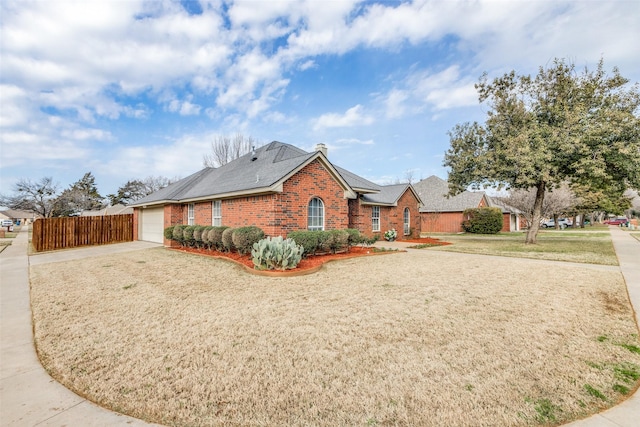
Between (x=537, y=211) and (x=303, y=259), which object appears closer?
(x=303, y=259)

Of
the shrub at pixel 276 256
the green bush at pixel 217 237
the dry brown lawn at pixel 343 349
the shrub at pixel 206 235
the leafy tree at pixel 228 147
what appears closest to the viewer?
the dry brown lawn at pixel 343 349

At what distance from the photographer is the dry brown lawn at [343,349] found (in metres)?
2.65

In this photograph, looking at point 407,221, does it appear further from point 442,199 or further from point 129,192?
point 129,192

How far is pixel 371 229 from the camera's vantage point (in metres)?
19.6

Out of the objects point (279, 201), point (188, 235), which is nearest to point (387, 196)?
point (279, 201)

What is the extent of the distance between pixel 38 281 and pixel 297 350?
8.89 m

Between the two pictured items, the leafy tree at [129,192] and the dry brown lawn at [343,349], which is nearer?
the dry brown lawn at [343,349]

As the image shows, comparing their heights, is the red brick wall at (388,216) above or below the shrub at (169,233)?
above

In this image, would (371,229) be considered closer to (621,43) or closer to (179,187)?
(179,187)

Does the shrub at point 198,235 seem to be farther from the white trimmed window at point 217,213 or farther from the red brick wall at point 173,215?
the red brick wall at point 173,215

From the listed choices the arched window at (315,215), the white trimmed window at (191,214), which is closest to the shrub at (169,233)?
the white trimmed window at (191,214)

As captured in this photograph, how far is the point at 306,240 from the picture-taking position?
425 inches

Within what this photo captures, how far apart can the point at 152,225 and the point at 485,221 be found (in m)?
30.4

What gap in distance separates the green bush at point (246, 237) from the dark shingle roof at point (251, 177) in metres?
1.67
